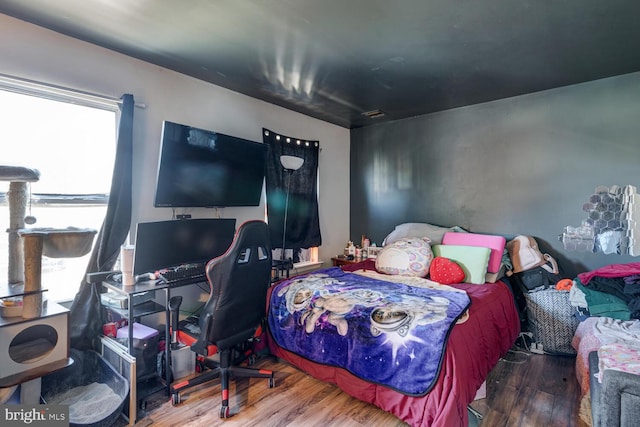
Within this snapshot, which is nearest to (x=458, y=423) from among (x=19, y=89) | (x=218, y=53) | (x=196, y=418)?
(x=196, y=418)

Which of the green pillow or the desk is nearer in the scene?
the desk

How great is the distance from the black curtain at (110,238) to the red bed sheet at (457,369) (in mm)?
1293

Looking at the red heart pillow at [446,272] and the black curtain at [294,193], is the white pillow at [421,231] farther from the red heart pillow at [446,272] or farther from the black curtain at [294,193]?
the black curtain at [294,193]

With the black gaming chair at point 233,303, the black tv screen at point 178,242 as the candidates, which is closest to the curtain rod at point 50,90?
the black tv screen at point 178,242

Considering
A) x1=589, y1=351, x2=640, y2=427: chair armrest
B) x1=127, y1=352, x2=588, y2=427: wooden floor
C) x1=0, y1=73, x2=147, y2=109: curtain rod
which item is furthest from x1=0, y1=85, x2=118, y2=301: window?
x1=589, y1=351, x2=640, y2=427: chair armrest

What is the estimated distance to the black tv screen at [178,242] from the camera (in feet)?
7.20

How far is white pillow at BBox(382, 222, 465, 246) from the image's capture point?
11.2 ft

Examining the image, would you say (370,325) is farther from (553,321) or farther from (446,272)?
(553,321)

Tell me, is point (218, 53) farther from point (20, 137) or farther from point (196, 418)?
point (196, 418)

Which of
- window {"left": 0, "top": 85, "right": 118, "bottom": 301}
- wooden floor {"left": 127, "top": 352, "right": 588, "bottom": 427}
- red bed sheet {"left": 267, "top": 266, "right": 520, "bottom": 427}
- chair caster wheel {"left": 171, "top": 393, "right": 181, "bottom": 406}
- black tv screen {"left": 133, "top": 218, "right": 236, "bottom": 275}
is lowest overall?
wooden floor {"left": 127, "top": 352, "right": 588, "bottom": 427}

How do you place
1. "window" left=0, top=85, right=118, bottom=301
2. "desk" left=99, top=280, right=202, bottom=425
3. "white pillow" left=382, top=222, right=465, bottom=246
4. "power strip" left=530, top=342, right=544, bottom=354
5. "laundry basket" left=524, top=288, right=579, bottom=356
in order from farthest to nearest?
"white pillow" left=382, top=222, right=465, bottom=246
"power strip" left=530, top=342, right=544, bottom=354
"laundry basket" left=524, top=288, right=579, bottom=356
"window" left=0, top=85, right=118, bottom=301
"desk" left=99, top=280, right=202, bottom=425

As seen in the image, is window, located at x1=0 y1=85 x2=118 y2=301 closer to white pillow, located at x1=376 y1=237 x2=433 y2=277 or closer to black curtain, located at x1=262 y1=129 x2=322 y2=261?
black curtain, located at x1=262 y1=129 x2=322 y2=261

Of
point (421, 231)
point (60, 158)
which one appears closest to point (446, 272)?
point (421, 231)

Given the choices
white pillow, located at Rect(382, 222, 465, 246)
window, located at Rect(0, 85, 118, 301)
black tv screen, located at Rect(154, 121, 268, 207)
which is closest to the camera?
window, located at Rect(0, 85, 118, 301)
